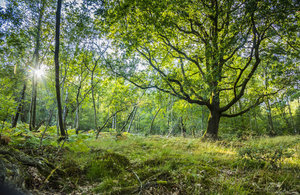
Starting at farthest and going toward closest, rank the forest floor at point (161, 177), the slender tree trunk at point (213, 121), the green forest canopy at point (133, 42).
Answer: the slender tree trunk at point (213, 121)
the green forest canopy at point (133, 42)
the forest floor at point (161, 177)

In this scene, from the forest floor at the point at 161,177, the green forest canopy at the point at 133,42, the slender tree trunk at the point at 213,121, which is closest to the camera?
the forest floor at the point at 161,177

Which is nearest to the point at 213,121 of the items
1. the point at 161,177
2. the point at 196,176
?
the point at 196,176

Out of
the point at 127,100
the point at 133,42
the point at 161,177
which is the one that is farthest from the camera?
the point at 127,100

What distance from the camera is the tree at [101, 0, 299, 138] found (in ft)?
18.6

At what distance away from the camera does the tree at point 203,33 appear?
5660 millimetres

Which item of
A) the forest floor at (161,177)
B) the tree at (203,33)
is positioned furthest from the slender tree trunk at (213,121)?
the forest floor at (161,177)

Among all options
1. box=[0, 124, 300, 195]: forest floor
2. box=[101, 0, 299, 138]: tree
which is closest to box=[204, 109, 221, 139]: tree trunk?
box=[101, 0, 299, 138]: tree

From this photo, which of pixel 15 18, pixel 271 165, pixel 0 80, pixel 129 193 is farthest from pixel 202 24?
pixel 0 80

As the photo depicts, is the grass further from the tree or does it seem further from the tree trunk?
the tree trunk

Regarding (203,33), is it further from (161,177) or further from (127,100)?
(161,177)

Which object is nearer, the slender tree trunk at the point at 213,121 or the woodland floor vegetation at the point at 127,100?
the woodland floor vegetation at the point at 127,100

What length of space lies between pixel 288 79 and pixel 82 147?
11048 mm

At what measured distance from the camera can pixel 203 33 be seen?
9.62 metres

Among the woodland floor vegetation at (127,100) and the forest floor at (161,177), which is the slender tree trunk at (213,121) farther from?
the forest floor at (161,177)
